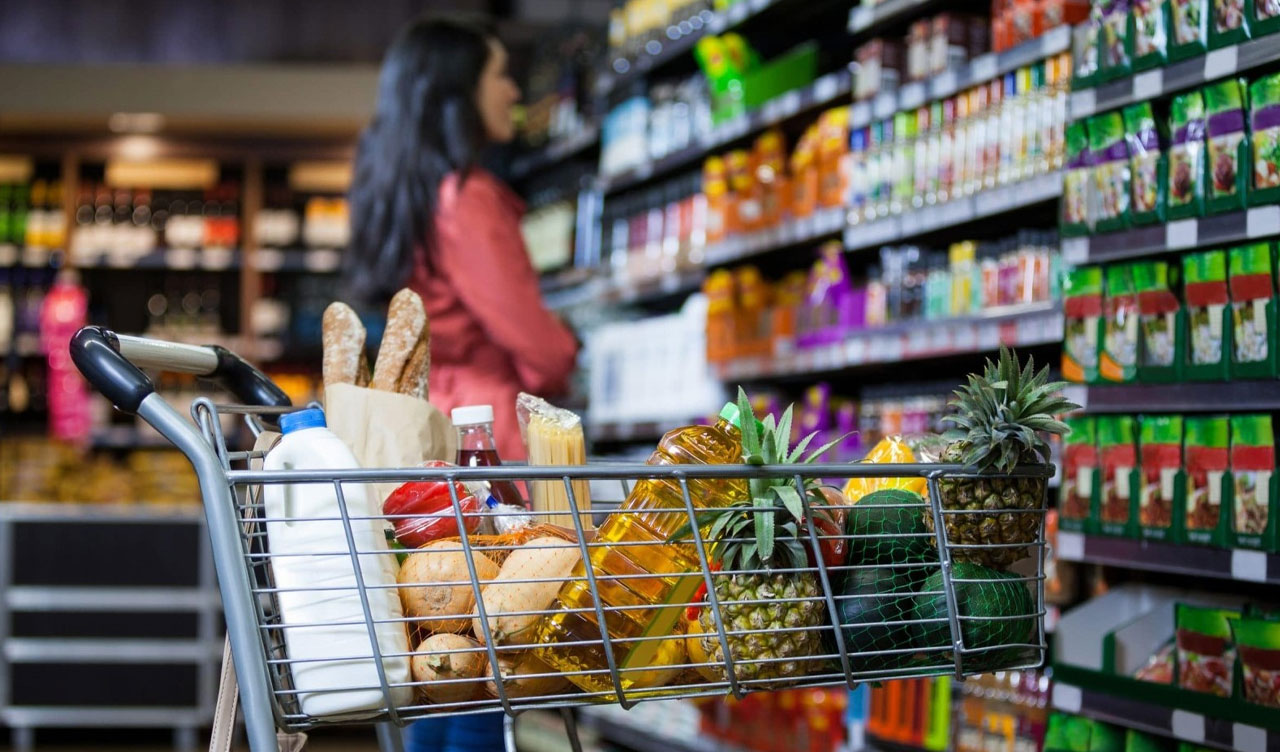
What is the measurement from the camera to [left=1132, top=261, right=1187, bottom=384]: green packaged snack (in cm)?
244

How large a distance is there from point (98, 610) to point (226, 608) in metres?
5.13

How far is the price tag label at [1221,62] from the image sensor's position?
2270 millimetres

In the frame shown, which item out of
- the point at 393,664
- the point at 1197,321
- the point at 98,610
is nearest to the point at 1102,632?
the point at 1197,321

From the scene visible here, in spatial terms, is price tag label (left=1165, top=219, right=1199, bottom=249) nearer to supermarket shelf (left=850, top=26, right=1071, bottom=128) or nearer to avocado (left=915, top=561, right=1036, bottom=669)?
supermarket shelf (left=850, top=26, right=1071, bottom=128)

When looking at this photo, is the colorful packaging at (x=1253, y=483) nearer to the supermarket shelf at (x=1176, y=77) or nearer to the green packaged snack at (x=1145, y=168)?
the green packaged snack at (x=1145, y=168)

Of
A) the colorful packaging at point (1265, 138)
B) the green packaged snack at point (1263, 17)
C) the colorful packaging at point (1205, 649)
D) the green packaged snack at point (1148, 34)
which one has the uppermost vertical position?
the green packaged snack at point (1148, 34)

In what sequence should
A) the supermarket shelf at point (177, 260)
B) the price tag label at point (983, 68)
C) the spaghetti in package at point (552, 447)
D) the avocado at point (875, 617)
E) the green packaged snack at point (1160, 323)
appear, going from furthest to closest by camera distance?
the supermarket shelf at point (177, 260) < the price tag label at point (983, 68) < the green packaged snack at point (1160, 323) < the spaghetti in package at point (552, 447) < the avocado at point (875, 617)

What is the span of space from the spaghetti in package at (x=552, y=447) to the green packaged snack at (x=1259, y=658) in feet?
4.03

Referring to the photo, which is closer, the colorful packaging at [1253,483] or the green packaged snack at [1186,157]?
the colorful packaging at [1253,483]

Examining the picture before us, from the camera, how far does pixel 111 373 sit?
4.10 ft

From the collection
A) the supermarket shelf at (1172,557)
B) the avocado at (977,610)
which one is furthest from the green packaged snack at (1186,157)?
the avocado at (977,610)

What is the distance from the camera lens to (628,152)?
520 cm

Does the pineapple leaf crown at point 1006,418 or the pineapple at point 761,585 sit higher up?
the pineapple leaf crown at point 1006,418

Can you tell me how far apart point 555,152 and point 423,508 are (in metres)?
4.84
